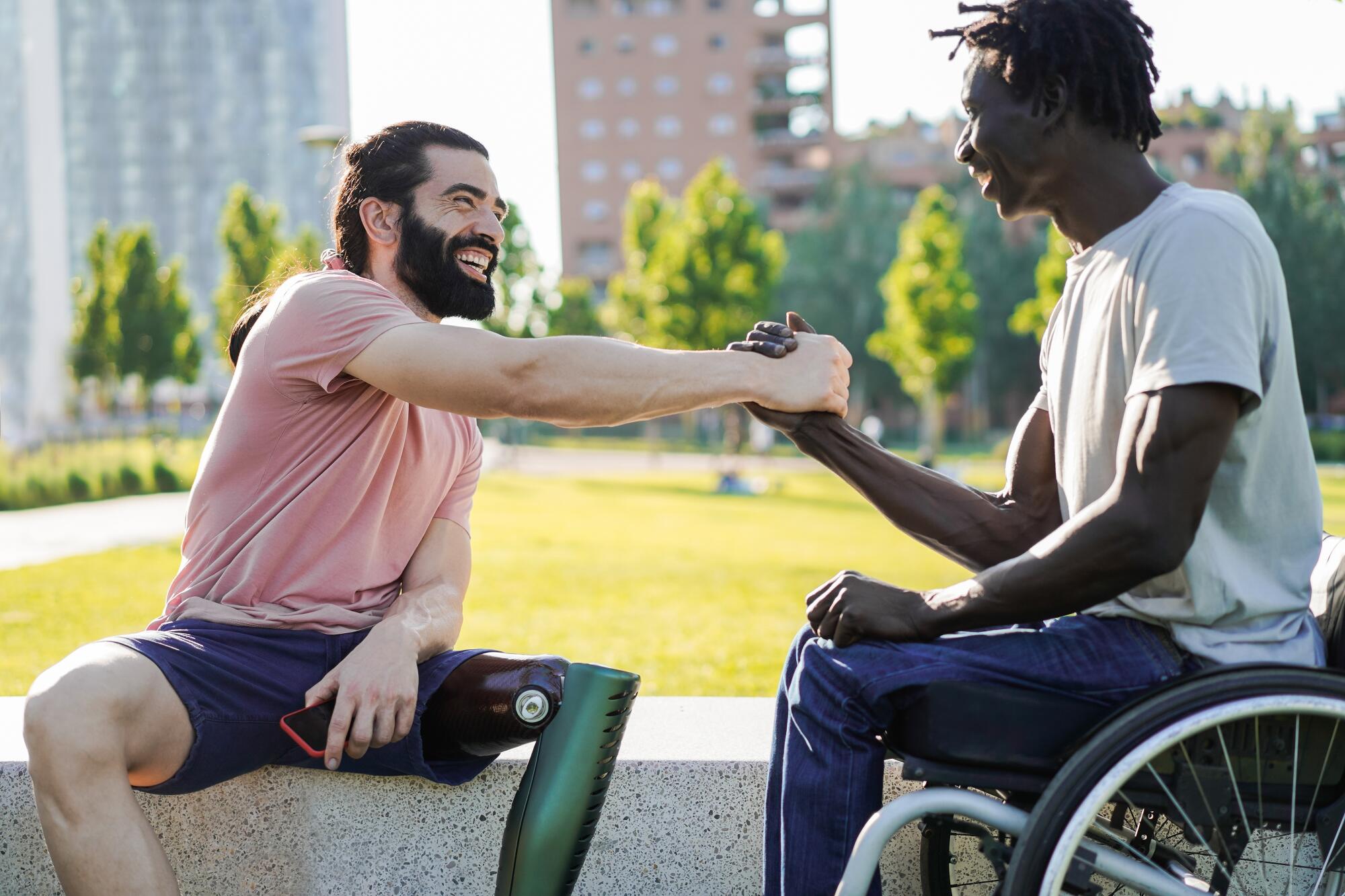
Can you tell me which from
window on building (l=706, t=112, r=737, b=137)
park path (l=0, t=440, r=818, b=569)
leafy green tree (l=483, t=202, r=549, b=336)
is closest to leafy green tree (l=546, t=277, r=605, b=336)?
leafy green tree (l=483, t=202, r=549, b=336)

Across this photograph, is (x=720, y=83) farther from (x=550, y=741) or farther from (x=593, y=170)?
(x=550, y=741)

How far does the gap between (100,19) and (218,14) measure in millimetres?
10677

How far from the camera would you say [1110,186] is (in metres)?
2.10

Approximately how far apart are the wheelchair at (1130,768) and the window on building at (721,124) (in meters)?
76.7

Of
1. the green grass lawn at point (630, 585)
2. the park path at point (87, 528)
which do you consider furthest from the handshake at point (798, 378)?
the park path at point (87, 528)

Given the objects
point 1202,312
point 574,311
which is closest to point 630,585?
point 1202,312

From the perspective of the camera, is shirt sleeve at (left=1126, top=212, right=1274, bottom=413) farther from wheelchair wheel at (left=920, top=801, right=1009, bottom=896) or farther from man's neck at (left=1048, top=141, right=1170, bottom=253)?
wheelchair wheel at (left=920, top=801, right=1009, bottom=896)

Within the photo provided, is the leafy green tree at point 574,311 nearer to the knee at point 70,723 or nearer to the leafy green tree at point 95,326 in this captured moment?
the leafy green tree at point 95,326

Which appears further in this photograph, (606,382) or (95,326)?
(95,326)

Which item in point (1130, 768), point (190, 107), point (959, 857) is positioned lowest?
point (959, 857)

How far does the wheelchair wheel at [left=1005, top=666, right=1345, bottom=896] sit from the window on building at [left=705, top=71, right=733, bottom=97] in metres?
77.5

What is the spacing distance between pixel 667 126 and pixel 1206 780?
7761 centimetres

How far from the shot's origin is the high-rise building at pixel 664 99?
7556cm

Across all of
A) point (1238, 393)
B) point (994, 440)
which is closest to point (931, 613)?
point (1238, 393)
